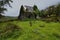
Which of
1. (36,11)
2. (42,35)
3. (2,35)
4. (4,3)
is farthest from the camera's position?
(36,11)

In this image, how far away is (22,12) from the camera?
3603cm

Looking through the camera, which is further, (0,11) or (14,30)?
(0,11)

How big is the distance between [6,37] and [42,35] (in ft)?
13.3

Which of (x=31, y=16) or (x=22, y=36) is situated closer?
(x=22, y=36)

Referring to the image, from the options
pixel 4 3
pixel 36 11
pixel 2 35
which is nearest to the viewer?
pixel 2 35

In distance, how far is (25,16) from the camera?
117ft

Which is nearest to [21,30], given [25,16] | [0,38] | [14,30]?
[14,30]

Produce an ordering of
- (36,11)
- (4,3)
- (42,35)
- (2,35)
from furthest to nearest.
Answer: (36,11) → (4,3) → (2,35) → (42,35)

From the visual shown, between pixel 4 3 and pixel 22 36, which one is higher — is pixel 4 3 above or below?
above

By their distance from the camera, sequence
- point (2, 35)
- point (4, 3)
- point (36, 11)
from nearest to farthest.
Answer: point (2, 35)
point (4, 3)
point (36, 11)

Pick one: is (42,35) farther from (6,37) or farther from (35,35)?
(6,37)

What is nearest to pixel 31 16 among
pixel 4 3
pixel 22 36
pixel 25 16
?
pixel 25 16

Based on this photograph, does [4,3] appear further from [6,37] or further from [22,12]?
[6,37]

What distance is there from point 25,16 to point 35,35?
15.7 metres
